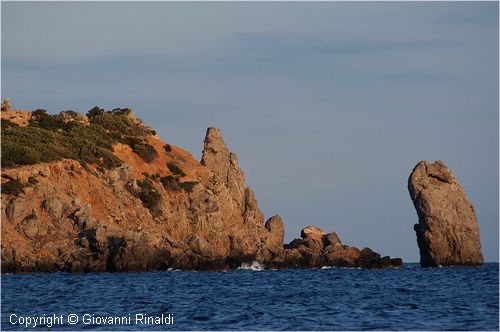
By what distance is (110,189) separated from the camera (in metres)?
83.0

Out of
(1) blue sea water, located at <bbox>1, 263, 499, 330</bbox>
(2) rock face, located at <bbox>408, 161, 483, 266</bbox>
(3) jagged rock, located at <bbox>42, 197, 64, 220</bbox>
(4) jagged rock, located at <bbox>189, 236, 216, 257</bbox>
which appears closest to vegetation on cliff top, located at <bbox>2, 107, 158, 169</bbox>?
(3) jagged rock, located at <bbox>42, 197, 64, 220</bbox>

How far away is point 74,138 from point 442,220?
36.2 metres

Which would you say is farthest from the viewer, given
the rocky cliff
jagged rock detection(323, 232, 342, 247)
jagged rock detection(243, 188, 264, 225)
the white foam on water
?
jagged rock detection(243, 188, 264, 225)

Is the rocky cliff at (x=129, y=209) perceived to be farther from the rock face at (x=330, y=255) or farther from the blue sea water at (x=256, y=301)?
the blue sea water at (x=256, y=301)

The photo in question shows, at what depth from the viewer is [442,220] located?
81.3m

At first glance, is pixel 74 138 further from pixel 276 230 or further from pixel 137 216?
pixel 276 230

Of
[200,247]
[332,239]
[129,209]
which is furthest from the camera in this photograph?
[332,239]

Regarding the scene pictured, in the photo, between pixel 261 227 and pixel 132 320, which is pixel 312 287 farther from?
pixel 261 227

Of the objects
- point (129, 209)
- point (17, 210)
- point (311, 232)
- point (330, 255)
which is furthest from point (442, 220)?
point (17, 210)

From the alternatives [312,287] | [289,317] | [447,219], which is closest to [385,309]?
[289,317]

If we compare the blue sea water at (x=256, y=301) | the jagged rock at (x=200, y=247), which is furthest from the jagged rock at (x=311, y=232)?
the blue sea water at (x=256, y=301)

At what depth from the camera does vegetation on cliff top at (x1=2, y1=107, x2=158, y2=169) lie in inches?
3209

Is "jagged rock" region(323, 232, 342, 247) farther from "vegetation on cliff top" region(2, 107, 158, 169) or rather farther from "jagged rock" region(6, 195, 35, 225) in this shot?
"jagged rock" region(6, 195, 35, 225)

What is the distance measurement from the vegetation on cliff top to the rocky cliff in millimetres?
155
